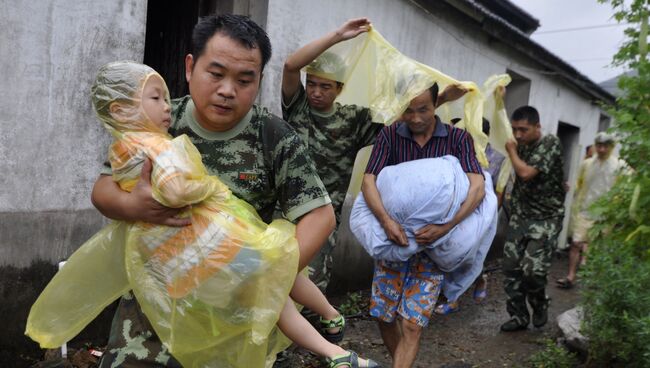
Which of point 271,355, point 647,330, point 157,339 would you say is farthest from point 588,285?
point 157,339

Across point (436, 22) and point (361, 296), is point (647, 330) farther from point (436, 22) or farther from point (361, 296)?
point (436, 22)

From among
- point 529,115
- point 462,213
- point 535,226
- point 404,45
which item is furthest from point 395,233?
point 404,45

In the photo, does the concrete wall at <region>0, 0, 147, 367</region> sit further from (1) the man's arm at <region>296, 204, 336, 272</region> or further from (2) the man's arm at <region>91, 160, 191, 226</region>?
(1) the man's arm at <region>296, 204, 336, 272</region>

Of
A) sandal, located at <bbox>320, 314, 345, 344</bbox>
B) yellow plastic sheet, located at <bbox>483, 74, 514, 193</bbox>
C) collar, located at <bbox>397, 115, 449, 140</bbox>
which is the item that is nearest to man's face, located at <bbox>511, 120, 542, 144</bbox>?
yellow plastic sheet, located at <bbox>483, 74, 514, 193</bbox>

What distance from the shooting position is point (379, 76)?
385cm

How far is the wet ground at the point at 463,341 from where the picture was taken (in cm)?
479

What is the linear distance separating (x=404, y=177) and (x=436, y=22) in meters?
4.54

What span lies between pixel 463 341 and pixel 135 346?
13.5 feet

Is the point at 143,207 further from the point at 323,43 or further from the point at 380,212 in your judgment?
the point at 380,212

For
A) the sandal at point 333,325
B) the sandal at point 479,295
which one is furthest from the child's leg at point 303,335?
the sandal at point 479,295

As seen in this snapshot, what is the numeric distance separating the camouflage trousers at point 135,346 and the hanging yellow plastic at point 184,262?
0.13m

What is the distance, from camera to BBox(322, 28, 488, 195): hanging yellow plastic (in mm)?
3656

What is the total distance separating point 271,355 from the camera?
2.05 metres

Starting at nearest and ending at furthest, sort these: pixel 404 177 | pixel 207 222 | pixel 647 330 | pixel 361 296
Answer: pixel 207 222 < pixel 647 330 < pixel 404 177 < pixel 361 296
